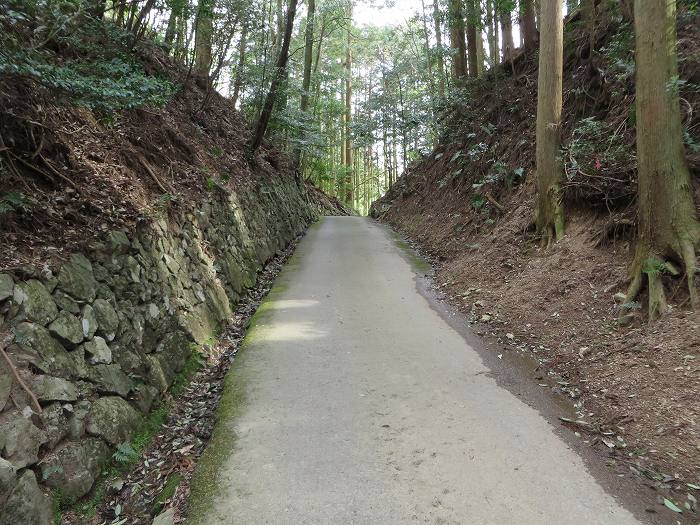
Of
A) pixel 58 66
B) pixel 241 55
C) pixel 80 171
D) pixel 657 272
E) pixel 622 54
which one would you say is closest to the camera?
pixel 58 66

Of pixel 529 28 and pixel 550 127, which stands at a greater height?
pixel 529 28

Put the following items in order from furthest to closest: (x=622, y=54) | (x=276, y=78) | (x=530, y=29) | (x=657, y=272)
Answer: (x=530, y=29) → (x=276, y=78) → (x=622, y=54) → (x=657, y=272)

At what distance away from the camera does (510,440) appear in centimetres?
392

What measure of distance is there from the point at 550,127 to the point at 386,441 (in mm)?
6575

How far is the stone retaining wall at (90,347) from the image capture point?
2.92m

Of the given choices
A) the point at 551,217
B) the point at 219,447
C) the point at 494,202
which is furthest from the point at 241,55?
the point at 219,447

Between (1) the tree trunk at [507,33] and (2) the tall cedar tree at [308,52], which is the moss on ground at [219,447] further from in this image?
(1) the tree trunk at [507,33]

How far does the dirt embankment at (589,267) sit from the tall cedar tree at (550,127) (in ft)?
0.81

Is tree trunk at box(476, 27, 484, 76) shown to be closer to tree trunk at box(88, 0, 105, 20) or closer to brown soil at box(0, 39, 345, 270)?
brown soil at box(0, 39, 345, 270)

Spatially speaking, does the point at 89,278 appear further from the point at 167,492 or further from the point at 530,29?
the point at 530,29

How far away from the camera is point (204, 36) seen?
433 inches

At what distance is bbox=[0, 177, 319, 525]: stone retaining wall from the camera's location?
292 cm

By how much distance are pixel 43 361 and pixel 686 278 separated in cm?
612

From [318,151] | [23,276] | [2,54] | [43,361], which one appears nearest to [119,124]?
[2,54]
